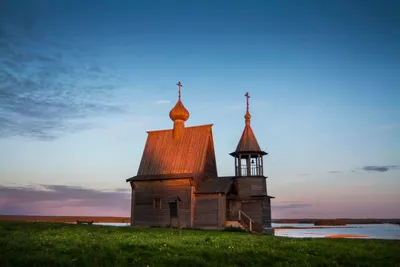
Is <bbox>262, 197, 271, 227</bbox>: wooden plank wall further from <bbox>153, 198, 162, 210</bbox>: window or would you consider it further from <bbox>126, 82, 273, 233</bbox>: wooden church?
<bbox>153, 198, 162, 210</bbox>: window

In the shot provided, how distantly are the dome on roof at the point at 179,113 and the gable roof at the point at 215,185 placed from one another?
8.15 meters

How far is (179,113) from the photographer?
1793 inches

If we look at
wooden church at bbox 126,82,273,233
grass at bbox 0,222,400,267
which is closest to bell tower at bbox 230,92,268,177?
wooden church at bbox 126,82,273,233

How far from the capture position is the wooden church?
39.6 meters

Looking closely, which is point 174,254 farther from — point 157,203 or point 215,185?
point 157,203

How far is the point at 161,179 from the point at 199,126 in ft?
24.4

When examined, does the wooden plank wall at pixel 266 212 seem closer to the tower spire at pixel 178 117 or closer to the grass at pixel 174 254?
the tower spire at pixel 178 117

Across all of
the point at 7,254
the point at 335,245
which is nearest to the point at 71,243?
the point at 7,254

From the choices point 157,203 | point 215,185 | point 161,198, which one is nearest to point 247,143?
point 215,185

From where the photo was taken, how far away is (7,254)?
15594 millimetres

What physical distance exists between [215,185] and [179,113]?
389 inches

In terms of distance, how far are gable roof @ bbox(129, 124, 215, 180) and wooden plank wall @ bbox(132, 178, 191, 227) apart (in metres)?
0.92

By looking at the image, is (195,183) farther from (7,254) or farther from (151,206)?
(7,254)

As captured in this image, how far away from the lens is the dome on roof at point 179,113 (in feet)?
149
